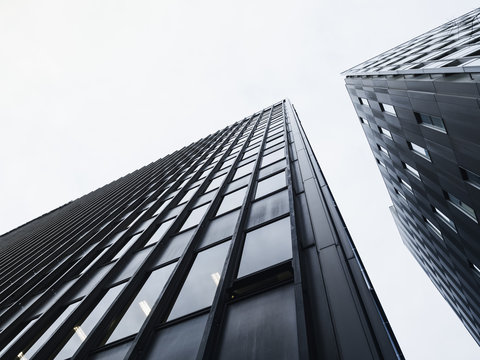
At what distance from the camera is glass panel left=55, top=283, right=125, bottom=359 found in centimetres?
777

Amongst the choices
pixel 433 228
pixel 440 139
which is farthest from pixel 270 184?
pixel 433 228

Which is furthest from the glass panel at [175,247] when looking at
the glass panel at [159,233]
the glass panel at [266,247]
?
the glass panel at [266,247]

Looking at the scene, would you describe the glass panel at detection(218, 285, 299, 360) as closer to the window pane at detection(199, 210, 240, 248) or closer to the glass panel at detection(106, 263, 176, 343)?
the glass panel at detection(106, 263, 176, 343)

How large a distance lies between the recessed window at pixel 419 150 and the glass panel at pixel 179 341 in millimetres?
18397

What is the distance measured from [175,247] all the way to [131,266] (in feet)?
6.03

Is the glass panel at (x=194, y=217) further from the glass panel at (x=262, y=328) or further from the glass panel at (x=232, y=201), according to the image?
the glass panel at (x=262, y=328)

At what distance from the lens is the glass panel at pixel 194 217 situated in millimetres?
12678

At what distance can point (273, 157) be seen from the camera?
1644cm

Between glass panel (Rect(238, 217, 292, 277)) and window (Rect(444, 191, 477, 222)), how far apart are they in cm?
1320

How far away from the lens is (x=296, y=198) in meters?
10.2

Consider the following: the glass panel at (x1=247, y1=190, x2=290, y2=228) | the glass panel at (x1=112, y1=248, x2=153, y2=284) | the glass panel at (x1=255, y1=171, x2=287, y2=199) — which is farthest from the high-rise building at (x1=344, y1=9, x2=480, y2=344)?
the glass panel at (x1=112, y1=248, x2=153, y2=284)

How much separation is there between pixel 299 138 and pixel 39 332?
15389 mm

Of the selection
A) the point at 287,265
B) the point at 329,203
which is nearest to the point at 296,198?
the point at 329,203

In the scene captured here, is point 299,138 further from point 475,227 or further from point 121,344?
point 121,344
